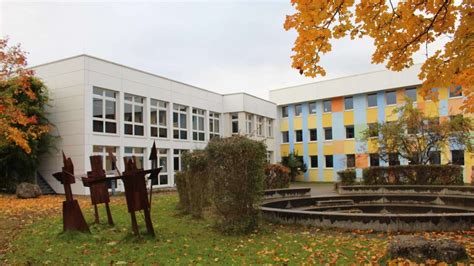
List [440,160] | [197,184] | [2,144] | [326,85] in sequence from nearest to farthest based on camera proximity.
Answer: [197,184] < [2,144] < [440,160] < [326,85]

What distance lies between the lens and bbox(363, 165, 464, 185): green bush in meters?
20.3

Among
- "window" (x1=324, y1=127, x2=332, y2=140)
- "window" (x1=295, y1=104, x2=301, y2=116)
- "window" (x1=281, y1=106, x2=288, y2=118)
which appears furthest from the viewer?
"window" (x1=281, y1=106, x2=288, y2=118)

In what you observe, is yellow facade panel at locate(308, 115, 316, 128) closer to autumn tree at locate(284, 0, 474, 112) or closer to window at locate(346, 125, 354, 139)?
window at locate(346, 125, 354, 139)

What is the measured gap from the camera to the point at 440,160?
32.5 m

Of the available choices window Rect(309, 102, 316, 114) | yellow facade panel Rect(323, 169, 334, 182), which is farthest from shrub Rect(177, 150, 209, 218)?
window Rect(309, 102, 316, 114)

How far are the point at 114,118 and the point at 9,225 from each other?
42.5ft

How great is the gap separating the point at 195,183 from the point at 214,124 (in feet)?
69.0

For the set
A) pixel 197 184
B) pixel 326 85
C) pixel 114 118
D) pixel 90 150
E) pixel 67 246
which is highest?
pixel 326 85

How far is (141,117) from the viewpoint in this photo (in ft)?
81.2

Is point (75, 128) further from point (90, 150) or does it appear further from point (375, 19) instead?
point (375, 19)

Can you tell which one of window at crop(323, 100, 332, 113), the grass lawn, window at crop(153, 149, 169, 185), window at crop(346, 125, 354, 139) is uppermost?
window at crop(323, 100, 332, 113)

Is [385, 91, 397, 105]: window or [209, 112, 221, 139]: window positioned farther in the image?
[385, 91, 397, 105]: window

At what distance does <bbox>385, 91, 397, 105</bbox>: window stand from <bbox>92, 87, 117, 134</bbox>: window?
23.3 m

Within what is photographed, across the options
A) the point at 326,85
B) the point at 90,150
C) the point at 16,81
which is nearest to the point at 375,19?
the point at 16,81
